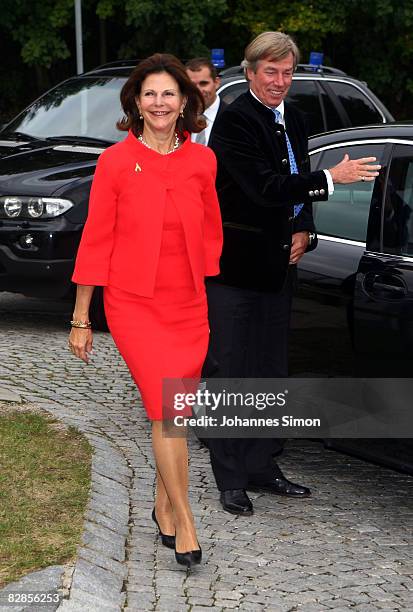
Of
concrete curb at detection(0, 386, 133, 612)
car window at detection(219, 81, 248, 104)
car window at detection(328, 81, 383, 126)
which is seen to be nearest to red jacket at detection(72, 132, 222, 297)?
concrete curb at detection(0, 386, 133, 612)

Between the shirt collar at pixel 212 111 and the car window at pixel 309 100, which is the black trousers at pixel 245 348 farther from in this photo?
the car window at pixel 309 100

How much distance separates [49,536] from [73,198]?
4.34m

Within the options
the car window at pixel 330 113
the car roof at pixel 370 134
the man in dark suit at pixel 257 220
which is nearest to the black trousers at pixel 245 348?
the man in dark suit at pixel 257 220

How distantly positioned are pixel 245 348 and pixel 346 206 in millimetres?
848

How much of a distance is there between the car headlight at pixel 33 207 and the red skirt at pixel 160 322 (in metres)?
4.10

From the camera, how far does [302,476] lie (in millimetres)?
6266

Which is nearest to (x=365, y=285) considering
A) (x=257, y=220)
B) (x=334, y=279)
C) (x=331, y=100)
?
(x=334, y=279)

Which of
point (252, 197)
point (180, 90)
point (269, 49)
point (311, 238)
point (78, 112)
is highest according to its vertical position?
point (269, 49)

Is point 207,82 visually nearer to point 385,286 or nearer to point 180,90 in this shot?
point 385,286

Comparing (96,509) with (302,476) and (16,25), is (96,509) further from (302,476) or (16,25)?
(16,25)

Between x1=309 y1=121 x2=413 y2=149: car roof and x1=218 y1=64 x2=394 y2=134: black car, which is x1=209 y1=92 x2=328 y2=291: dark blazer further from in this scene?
x1=218 y1=64 x2=394 y2=134: black car

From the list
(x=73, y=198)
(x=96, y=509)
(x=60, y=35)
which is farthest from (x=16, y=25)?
(x=96, y=509)

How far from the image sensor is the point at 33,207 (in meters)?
8.93

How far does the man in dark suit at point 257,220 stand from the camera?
5488 mm
